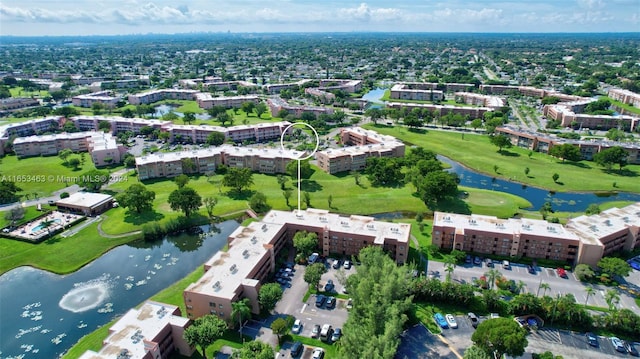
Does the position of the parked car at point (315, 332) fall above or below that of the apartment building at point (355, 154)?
below

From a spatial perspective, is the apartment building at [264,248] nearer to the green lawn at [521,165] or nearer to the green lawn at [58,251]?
the green lawn at [58,251]

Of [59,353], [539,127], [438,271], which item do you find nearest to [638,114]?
[539,127]

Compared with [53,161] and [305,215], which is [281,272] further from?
[53,161]

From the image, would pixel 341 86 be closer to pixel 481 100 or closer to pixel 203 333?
pixel 481 100

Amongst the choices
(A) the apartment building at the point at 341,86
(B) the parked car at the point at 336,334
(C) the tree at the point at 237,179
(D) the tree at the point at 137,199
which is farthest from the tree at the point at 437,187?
(A) the apartment building at the point at 341,86

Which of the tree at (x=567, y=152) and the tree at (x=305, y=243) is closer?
the tree at (x=305, y=243)

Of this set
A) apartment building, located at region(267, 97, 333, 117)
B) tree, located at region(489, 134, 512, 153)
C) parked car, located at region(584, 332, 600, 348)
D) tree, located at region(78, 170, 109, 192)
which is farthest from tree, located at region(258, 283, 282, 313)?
apartment building, located at region(267, 97, 333, 117)
